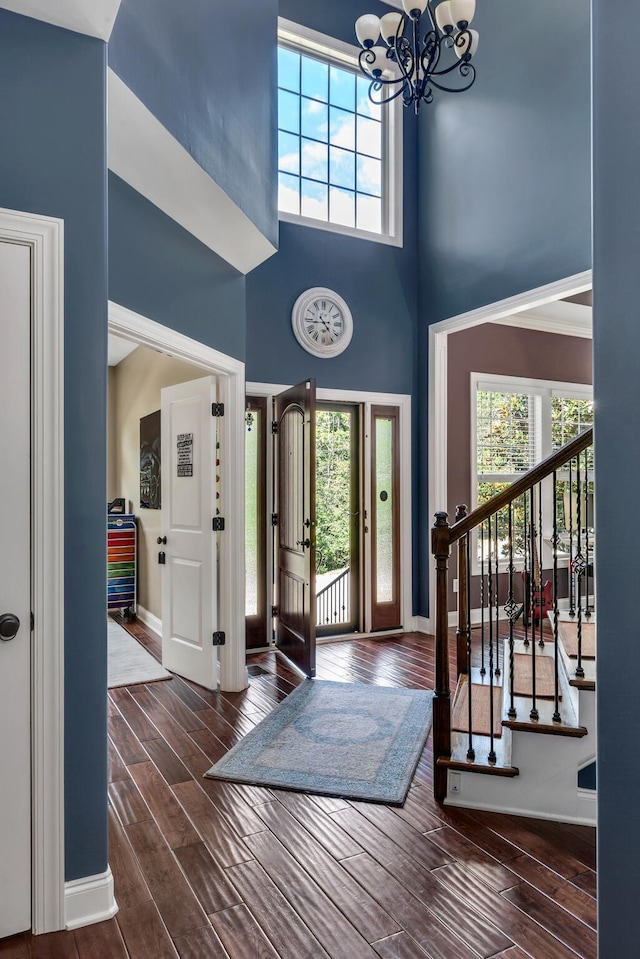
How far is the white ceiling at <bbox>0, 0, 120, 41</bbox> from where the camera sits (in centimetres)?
182

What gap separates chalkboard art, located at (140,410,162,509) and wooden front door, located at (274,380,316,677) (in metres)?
1.48

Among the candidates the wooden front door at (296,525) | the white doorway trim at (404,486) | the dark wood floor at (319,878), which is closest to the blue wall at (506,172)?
the white doorway trim at (404,486)

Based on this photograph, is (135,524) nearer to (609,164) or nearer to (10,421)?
(10,421)

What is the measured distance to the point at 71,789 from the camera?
196 cm

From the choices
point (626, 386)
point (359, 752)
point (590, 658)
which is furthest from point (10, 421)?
point (590, 658)

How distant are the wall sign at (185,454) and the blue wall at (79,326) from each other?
226 cm

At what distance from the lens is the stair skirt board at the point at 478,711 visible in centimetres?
286

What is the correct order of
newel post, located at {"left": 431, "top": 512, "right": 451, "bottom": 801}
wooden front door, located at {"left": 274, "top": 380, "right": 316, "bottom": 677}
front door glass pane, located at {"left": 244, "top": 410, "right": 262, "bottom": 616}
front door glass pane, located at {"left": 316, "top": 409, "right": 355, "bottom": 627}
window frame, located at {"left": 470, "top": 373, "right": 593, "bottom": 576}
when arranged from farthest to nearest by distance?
1. window frame, located at {"left": 470, "top": 373, "right": 593, "bottom": 576}
2. front door glass pane, located at {"left": 316, "top": 409, "right": 355, "bottom": 627}
3. front door glass pane, located at {"left": 244, "top": 410, "right": 262, "bottom": 616}
4. wooden front door, located at {"left": 274, "top": 380, "right": 316, "bottom": 677}
5. newel post, located at {"left": 431, "top": 512, "right": 451, "bottom": 801}

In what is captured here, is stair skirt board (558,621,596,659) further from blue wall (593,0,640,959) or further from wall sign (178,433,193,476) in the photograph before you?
wall sign (178,433,193,476)

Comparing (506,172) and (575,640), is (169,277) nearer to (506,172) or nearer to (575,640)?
(575,640)

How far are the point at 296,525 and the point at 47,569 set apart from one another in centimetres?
270

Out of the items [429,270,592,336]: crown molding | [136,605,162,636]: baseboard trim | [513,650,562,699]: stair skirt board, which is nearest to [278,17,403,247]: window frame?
[429,270,592,336]: crown molding

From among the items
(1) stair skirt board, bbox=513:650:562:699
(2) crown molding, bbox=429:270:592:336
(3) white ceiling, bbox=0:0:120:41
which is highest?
(3) white ceiling, bbox=0:0:120:41

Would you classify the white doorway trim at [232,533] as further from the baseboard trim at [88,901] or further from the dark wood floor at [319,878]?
the baseboard trim at [88,901]
